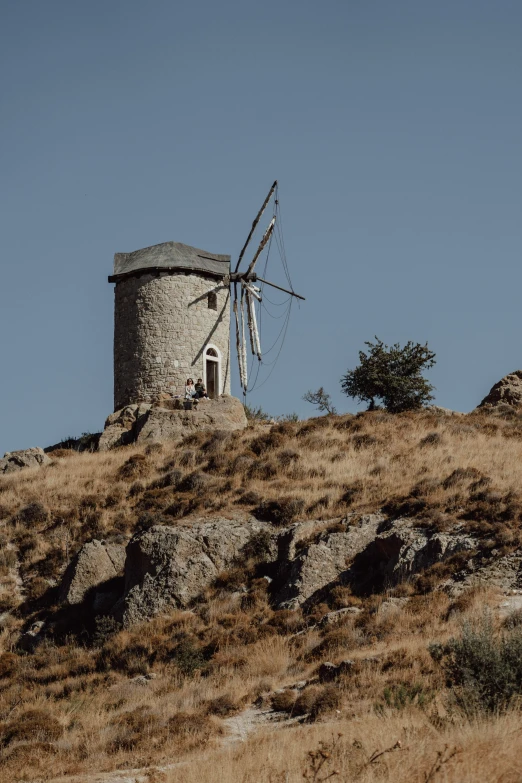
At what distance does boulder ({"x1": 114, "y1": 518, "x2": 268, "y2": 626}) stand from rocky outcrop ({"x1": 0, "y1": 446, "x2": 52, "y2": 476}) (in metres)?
11.7

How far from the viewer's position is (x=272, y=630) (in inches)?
814

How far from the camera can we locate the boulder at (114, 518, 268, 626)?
22875mm

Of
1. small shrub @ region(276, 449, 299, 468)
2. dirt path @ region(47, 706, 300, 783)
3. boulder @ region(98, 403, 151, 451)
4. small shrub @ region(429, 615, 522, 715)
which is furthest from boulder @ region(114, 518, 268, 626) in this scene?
boulder @ region(98, 403, 151, 451)

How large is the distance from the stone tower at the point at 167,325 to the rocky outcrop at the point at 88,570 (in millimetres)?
12948

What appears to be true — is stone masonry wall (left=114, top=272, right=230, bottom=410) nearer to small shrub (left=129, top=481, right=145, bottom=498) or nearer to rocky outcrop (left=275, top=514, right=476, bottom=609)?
small shrub (left=129, top=481, right=145, bottom=498)

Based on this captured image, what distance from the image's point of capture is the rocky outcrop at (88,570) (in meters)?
24.7

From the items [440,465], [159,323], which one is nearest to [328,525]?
[440,465]

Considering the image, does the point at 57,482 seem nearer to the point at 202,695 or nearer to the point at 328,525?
the point at 328,525

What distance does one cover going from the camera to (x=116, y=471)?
31938mm

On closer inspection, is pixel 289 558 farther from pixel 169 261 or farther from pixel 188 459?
pixel 169 261

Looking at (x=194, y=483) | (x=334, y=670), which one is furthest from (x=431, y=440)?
(x=334, y=670)

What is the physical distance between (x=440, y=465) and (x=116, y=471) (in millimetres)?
10768

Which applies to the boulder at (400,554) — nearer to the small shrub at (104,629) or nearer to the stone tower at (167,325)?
the small shrub at (104,629)

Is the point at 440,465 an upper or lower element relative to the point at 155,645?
upper
